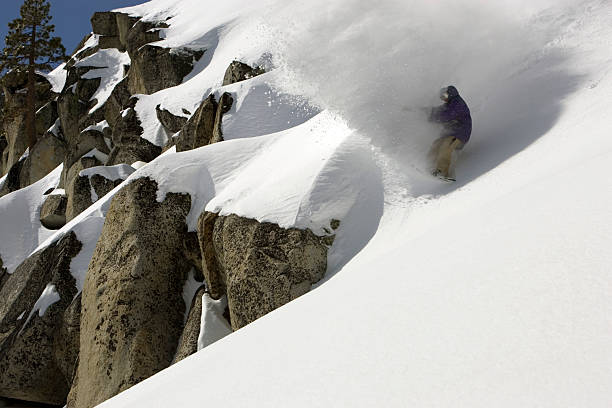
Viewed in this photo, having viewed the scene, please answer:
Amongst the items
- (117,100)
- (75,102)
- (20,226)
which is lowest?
(20,226)

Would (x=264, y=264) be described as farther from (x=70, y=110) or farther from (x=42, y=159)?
(x=70, y=110)

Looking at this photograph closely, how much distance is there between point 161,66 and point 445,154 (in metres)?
18.5

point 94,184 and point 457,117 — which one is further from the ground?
point 457,117

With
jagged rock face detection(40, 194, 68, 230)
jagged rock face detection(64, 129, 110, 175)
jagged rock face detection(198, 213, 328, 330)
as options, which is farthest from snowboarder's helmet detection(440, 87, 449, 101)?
jagged rock face detection(64, 129, 110, 175)

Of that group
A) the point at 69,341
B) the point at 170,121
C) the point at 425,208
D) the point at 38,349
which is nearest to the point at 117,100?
the point at 170,121

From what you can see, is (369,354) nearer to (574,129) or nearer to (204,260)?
(574,129)

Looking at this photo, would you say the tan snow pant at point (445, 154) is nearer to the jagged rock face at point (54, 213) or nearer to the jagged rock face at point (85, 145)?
the jagged rock face at point (54, 213)

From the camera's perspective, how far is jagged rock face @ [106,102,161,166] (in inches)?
659

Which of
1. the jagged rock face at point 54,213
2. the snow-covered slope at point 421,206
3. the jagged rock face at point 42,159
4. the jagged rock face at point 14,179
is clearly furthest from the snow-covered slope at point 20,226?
the snow-covered slope at point 421,206

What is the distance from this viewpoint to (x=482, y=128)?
6414mm

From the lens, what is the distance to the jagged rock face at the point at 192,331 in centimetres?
646

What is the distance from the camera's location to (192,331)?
22.0 ft

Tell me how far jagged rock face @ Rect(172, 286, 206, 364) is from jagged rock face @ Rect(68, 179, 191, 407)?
0.70ft

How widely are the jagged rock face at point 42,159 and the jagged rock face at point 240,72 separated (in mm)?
16695
